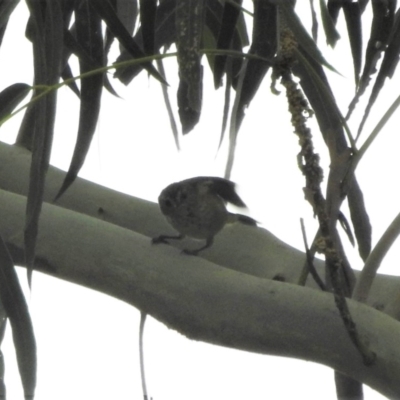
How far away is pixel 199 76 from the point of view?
3.40 feet

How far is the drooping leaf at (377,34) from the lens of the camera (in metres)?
1.23

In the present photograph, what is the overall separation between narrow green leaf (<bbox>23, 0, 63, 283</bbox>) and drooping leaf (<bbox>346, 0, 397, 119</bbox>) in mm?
436

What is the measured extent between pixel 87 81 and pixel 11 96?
7.2 inches

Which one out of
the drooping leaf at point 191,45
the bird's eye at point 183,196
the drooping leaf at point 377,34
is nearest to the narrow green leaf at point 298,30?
the drooping leaf at point 191,45

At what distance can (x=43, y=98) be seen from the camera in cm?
111

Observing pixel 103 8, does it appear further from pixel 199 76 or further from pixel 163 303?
pixel 163 303

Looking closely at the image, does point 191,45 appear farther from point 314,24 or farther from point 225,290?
point 314,24

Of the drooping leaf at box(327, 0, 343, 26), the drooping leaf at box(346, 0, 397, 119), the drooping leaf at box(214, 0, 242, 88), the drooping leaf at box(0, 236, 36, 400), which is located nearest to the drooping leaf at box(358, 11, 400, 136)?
the drooping leaf at box(346, 0, 397, 119)

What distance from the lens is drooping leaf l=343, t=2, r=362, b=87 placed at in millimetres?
1351

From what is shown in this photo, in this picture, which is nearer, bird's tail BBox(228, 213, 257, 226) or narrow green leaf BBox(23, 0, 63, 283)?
narrow green leaf BBox(23, 0, 63, 283)

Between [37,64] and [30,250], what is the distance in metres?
0.28

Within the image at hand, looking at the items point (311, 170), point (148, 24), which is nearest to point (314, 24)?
point (148, 24)

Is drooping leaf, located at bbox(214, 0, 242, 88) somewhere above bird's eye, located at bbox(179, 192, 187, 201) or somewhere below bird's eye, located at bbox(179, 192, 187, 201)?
above

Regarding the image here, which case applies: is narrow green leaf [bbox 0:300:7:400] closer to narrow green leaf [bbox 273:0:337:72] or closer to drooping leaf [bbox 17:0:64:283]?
drooping leaf [bbox 17:0:64:283]
